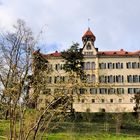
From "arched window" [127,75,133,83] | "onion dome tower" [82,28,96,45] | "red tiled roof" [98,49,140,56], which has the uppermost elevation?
"onion dome tower" [82,28,96,45]

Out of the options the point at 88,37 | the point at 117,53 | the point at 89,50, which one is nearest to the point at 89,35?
the point at 88,37

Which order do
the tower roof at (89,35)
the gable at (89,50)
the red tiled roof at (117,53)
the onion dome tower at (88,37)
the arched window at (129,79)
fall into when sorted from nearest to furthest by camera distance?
the arched window at (129,79) < the gable at (89,50) < the red tiled roof at (117,53) < the onion dome tower at (88,37) < the tower roof at (89,35)

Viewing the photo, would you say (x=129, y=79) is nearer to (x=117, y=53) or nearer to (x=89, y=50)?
(x=117, y=53)

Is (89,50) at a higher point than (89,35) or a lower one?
lower

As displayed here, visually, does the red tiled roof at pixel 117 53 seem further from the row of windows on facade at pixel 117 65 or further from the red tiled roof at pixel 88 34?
the red tiled roof at pixel 88 34

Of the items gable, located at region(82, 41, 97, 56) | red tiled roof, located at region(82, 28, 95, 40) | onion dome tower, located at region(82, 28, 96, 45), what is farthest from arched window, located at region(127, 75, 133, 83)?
red tiled roof, located at region(82, 28, 95, 40)

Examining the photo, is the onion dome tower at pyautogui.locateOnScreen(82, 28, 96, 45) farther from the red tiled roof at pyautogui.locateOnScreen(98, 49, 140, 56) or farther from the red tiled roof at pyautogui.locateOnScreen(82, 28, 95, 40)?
the red tiled roof at pyautogui.locateOnScreen(98, 49, 140, 56)

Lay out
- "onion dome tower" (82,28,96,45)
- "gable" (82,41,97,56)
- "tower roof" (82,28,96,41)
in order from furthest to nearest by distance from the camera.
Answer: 1. "tower roof" (82,28,96,41)
2. "onion dome tower" (82,28,96,45)
3. "gable" (82,41,97,56)

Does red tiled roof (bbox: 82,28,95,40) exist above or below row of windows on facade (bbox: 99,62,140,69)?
above

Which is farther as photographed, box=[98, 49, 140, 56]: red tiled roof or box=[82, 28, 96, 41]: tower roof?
box=[82, 28, 96, 41]: tower roof

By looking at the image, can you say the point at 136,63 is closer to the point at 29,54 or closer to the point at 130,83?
the point at 130,83

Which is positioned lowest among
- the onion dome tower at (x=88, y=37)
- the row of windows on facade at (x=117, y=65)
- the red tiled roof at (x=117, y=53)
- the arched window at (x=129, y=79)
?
the arched window at (x=129, y=79)

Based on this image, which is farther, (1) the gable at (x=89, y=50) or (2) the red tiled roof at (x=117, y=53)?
(2) the red tiled roof at (x=117, y=53)

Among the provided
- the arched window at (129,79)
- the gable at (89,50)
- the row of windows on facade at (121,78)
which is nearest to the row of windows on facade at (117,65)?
the row of windows on facade at (121,78)
